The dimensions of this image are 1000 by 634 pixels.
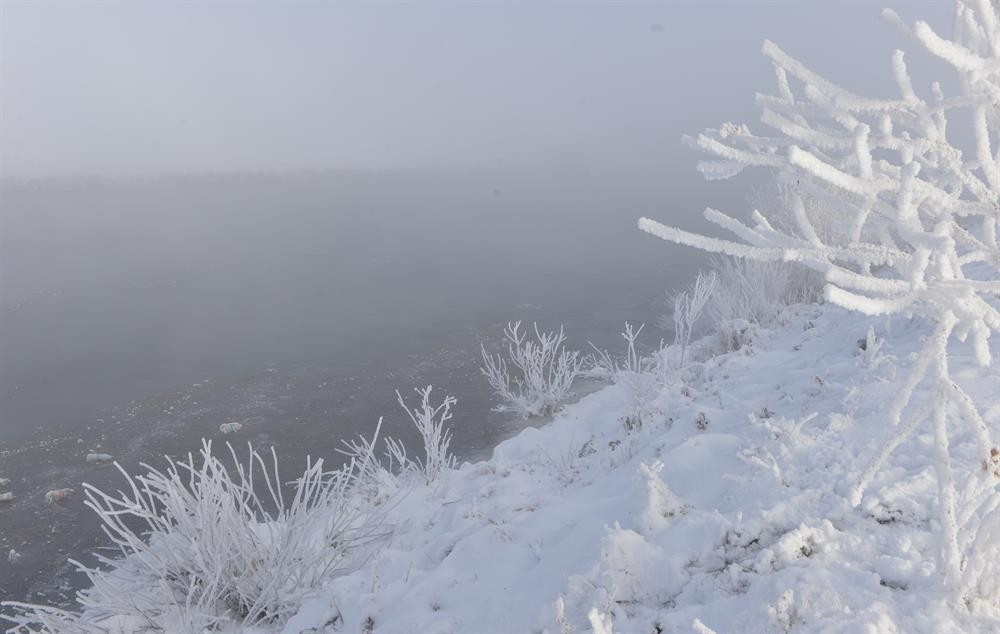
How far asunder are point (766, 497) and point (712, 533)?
38 cm

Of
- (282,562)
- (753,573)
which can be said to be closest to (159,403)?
(282,562)

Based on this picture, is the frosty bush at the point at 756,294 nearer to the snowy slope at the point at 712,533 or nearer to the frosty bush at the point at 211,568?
the snowy slope at the point at 712,533

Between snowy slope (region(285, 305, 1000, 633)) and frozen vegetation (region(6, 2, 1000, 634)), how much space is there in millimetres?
13

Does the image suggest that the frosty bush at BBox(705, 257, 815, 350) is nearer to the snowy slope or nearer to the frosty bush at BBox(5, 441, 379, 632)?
the snowy slope

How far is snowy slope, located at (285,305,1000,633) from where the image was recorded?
267 cm

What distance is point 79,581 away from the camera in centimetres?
779

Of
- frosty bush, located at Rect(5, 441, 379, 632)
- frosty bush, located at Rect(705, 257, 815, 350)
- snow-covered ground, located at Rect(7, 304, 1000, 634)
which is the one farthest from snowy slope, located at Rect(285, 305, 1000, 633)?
frosty bush, located at Rect(705, 257, 815, 350)

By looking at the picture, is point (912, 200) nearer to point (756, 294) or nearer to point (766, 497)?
point (766, 497)

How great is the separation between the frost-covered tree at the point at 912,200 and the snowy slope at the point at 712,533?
0.43 meters

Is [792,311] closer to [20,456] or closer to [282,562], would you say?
[282,562]

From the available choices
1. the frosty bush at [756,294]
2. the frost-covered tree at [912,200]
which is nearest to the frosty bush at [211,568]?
the frost-covered tree at [912,200]


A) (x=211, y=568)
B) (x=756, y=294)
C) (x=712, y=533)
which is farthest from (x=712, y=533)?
(x=756, y=294)

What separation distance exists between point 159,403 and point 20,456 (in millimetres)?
2952

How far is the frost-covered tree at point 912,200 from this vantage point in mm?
1921
